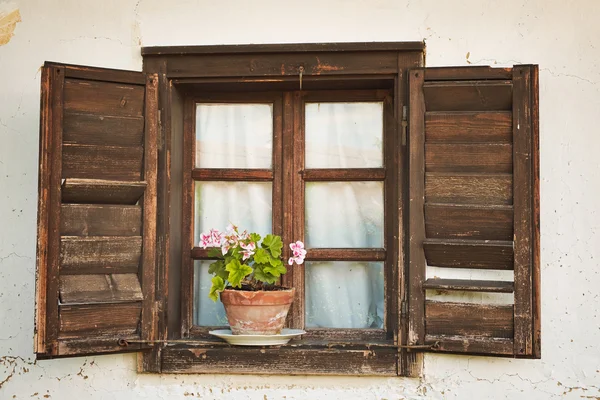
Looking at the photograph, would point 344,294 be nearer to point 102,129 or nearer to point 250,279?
point 250,279

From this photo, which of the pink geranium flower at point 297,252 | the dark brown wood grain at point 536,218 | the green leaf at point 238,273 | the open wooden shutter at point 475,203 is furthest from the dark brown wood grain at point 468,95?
the green leaf at point 238,273

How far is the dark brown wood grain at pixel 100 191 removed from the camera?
10.9 feet

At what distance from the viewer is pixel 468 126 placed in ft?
11.1

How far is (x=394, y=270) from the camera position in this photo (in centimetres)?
354

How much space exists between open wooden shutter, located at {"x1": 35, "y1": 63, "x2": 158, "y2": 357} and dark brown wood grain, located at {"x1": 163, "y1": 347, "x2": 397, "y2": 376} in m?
0.20

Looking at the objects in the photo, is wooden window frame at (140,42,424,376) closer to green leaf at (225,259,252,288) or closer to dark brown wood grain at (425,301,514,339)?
dark brown wood grain at (425,301,514,339)

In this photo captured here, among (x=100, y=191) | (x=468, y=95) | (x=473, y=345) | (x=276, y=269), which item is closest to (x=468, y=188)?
(x=468, y=95)

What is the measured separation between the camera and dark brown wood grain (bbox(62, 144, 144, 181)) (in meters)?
3.35

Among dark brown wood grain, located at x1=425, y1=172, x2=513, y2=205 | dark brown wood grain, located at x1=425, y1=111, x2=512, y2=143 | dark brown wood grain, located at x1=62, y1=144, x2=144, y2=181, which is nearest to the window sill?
dark brown wood grain, located at x1=425, y1=172, x2=513, y2=205

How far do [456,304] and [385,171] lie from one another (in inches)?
28.4

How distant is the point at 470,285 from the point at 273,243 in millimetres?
864

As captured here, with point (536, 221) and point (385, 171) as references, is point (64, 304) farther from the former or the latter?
point (536, 221)

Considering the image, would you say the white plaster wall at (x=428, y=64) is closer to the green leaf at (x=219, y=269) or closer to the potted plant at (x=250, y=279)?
the potted plant at (x=250, y=279)

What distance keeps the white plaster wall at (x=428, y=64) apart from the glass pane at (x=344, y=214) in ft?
2.08
